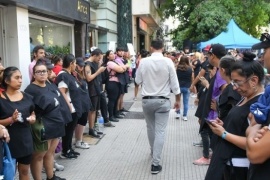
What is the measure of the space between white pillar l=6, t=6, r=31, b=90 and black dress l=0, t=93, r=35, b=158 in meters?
3.12

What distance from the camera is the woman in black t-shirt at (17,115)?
12.0 ft

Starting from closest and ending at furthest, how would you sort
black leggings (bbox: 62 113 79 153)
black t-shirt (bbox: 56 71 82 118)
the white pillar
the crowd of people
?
the crowd of people → black t-shirt (bbox: 56 71 82 118) → black leggings (bbox: 62 113 79 153) → the white pillar

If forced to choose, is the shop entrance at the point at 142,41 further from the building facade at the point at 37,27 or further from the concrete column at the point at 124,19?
the building facade at the point at 37,27

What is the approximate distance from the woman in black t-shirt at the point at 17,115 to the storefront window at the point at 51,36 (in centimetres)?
481

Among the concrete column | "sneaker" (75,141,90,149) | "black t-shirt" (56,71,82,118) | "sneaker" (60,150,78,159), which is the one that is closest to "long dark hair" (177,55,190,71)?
"sneaker" (75,141,90,149)

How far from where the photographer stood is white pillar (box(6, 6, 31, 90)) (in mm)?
6816

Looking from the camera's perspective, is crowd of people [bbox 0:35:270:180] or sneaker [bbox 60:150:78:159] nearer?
crowd of people [bbox 0:35:270:180]

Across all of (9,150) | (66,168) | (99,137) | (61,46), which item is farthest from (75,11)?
(9,150)

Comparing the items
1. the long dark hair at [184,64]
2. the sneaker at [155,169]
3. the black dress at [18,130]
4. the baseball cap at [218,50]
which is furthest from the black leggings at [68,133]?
the long dark hair at [184,64]

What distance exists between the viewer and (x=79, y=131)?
6418mm

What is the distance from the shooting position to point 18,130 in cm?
375

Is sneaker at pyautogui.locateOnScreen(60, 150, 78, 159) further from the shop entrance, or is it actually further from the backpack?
the shop entrance

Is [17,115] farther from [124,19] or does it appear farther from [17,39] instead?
[124,19]

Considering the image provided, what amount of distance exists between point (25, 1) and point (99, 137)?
3075mm
